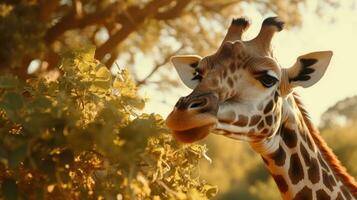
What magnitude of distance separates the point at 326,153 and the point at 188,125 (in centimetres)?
171

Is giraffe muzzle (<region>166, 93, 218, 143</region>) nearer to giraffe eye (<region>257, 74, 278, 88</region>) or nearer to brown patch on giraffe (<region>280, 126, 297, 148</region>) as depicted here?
giraffe eye (<region>257, 74, 278, 88</region>)

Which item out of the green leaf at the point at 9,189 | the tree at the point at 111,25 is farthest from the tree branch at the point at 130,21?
the green leaf at the point at 9,189

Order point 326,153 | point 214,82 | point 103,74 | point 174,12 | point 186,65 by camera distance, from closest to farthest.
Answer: point 103,74
point 214,82
point 326,153
point 186,65
point 174,12

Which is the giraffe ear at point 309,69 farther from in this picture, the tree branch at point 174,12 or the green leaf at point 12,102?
the tree branch at point 174,12

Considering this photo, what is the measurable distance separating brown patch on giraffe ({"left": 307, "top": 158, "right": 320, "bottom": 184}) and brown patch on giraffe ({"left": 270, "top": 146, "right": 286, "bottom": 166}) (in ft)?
0.76

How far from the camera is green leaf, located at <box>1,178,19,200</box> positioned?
357cm

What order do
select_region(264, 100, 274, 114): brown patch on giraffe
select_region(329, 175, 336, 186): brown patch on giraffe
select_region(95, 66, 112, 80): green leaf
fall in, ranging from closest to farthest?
select_region(95, 66, 112, 80): green leaf, select_region(264, 100, 274, 114): brown patch on giraffe, select_region(329, 175, 336, 186): brown patch on giraffe

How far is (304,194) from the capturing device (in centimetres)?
497

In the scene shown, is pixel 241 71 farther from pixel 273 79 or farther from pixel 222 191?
pixel 222 191

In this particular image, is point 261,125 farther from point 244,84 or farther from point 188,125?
point 188,125

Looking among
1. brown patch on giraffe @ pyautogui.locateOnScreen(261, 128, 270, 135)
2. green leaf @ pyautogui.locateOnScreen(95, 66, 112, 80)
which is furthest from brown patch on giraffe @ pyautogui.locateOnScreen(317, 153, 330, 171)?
green leaf @ pyautogui.locateOnScreen(95, 66, 112, 80)

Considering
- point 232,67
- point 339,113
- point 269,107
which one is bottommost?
point 339,113

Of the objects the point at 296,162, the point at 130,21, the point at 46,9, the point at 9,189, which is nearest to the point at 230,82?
the point at 296,162

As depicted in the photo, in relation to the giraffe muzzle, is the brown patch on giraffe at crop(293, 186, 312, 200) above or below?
below
